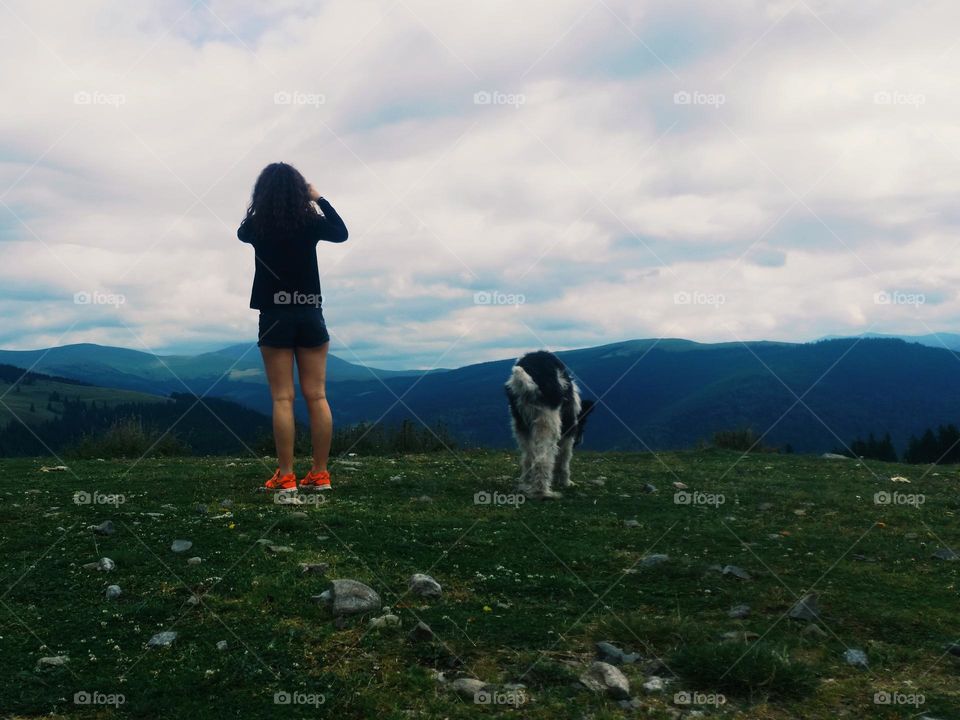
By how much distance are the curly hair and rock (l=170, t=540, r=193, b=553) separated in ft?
12.7

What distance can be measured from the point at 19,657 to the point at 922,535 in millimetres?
8680

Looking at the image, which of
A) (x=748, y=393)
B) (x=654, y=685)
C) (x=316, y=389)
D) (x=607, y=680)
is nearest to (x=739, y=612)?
(x=654, y=685)

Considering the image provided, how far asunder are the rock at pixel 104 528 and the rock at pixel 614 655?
15.3 ft

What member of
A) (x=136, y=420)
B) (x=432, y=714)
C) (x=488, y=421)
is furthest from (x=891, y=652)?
(x=488, y=421)

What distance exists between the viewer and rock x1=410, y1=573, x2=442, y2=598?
5703mm

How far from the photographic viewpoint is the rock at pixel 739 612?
556 centimetres

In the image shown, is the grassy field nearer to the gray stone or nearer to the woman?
the gray stone

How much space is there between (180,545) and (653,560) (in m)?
4.11

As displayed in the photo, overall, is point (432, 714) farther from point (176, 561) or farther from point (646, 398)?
point (646, 398)

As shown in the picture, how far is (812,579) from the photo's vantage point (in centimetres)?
654

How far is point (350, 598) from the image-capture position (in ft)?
17.3

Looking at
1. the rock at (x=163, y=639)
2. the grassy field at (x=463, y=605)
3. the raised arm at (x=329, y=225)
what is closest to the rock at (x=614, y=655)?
the grassy field at (x=463, y=605)

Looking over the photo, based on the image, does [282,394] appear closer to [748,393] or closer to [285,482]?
[285,482]

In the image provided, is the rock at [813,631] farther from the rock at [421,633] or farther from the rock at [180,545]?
the rock at [180,545]
